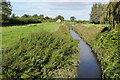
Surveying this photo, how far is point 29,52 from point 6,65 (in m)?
1.49

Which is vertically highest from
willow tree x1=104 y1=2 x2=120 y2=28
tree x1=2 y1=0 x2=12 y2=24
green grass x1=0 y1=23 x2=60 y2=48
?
tree x1=2 y1=0 x2=12 y2=24

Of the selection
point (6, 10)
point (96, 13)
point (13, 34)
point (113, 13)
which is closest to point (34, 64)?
point (113, 13)

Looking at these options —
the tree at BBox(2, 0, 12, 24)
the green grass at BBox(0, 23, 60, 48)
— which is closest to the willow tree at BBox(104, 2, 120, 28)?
the green grass at BBox(0, 23, 60, 48)

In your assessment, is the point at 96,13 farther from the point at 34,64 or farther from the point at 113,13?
the point at 34,64

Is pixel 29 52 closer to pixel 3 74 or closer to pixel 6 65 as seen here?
pixel 6 65

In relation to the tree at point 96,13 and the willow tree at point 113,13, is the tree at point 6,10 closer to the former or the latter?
the willow tree at point 113,13

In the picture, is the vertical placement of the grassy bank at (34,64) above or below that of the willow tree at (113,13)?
below

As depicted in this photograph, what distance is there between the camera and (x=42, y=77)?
6766 mm

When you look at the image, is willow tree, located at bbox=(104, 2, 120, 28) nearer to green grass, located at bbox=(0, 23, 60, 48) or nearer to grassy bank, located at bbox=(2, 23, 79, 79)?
green grass, located at bbox=(0, 23, 60, 48)

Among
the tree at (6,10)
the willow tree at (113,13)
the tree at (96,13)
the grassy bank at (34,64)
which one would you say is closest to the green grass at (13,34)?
the grassy bank at (34,64)

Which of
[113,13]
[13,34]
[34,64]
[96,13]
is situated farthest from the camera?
[96,13]

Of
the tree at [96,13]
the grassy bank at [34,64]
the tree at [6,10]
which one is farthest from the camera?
the tree at [96,13]

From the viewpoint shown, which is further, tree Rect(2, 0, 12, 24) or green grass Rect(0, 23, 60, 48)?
tree Rect(2, 0, 12, 24)

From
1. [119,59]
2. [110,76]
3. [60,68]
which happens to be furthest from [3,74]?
[119,59]
